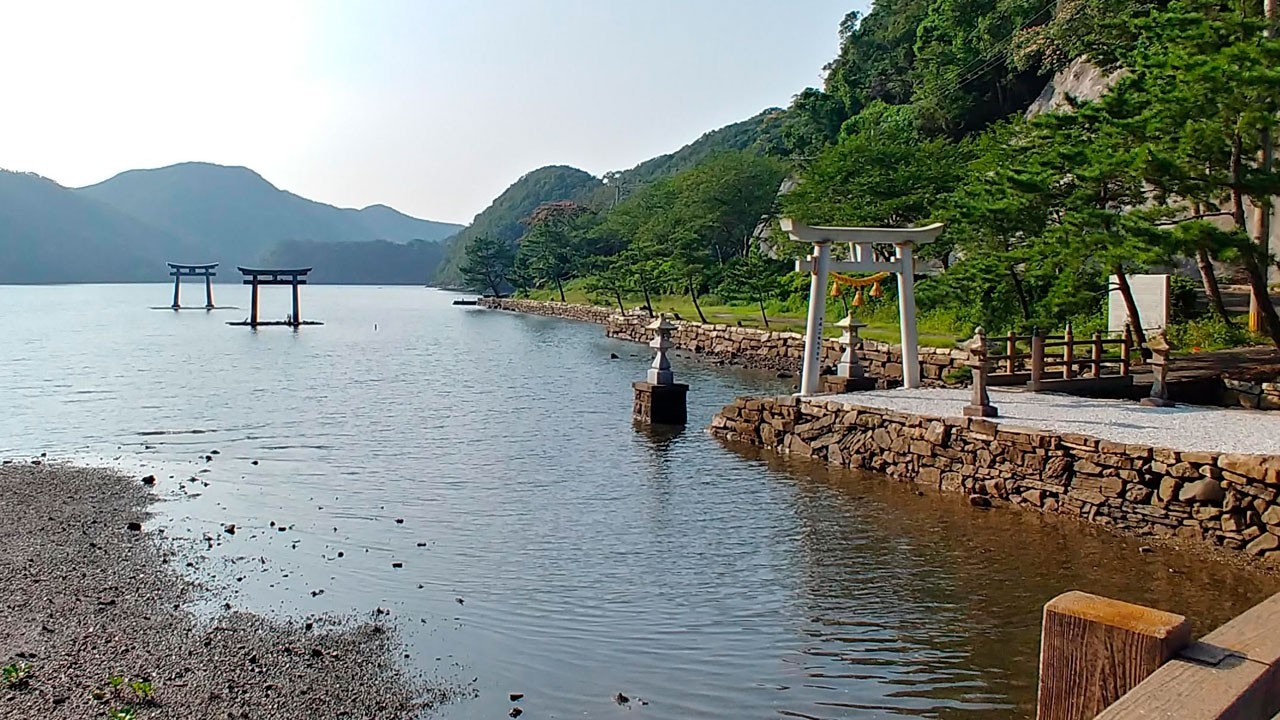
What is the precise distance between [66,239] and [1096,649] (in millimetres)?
A: 199857

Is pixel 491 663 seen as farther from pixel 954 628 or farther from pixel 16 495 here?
pixel 16 495

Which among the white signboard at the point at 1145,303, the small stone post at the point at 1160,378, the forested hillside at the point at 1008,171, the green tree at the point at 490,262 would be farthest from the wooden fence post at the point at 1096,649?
the green tree at the point at 490,262

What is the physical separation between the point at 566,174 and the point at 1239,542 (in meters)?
155

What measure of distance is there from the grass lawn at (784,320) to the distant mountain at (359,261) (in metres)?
130

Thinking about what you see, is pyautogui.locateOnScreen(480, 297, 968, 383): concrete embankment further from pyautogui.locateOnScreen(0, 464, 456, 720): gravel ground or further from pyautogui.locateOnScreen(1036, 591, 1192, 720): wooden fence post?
pyautogui.locateOnScreen(1036, 591, 1192, 720): wooden fence post

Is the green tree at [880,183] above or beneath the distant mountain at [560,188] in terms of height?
beneath

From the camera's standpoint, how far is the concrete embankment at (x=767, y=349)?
2342 centimetres

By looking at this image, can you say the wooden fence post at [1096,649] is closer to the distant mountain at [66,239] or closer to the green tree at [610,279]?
the green tree at [610,279]

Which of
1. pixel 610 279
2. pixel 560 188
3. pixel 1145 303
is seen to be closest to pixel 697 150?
pixel 560 188

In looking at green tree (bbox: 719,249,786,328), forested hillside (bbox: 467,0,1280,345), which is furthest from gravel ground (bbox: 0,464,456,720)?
green tree (bbox: 719,249,786,328)

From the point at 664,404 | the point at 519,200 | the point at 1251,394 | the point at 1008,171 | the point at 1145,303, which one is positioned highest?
the point at 519,200

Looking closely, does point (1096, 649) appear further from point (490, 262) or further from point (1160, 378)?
point (490, 262)

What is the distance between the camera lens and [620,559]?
1020 centimetres

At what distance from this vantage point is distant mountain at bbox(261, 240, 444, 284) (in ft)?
614
